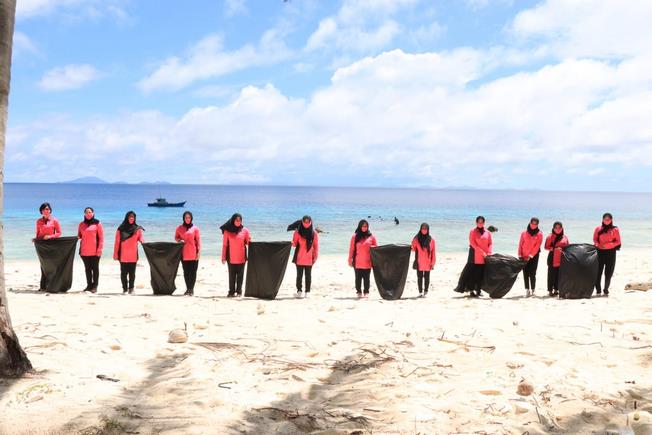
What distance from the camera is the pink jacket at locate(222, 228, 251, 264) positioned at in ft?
33.9

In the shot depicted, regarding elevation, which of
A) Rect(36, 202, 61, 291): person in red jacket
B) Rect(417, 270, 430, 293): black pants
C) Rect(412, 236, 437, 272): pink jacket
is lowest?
Rect(417, 270, 430, 293): black pants

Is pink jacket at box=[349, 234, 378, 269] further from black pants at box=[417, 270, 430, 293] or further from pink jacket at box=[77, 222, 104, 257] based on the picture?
pink jacket at box=[77, 222, 104, 257]

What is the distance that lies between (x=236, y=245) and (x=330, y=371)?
577 centimetres

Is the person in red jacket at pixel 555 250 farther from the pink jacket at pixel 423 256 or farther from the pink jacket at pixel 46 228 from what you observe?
the pink jacket at pixel 46 228

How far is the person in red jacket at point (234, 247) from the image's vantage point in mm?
10344

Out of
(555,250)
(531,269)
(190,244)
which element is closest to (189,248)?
(190,244)

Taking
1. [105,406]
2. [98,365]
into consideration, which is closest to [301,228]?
[98,365]

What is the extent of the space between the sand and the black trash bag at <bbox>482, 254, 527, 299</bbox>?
2.35m

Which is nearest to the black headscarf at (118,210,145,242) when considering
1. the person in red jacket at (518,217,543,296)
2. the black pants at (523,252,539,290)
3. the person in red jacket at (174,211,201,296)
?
the person in red jacket at (174,211,201,296)

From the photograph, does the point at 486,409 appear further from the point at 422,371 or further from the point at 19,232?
the point at 19,232

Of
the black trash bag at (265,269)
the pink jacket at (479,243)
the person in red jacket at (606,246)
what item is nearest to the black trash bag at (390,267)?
the pink jacket at (479,243)

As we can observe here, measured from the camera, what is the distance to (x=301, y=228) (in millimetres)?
10719

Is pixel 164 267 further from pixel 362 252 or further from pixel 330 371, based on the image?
pixel 330 371

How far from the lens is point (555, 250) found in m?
10.7
